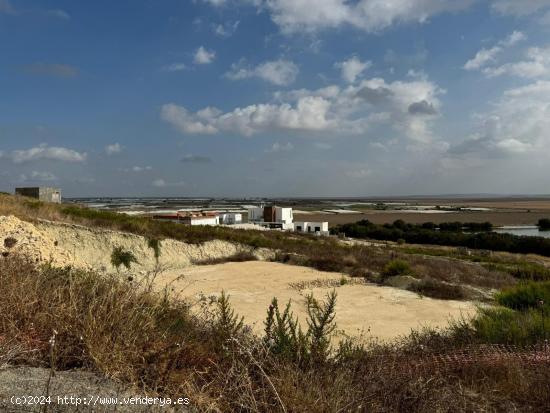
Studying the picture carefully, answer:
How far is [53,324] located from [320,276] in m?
15.1

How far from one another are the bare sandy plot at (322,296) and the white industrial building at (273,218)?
152 feet

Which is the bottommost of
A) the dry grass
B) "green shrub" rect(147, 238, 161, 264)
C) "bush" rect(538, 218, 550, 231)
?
"bush" rect(538, 218, 550, 231)

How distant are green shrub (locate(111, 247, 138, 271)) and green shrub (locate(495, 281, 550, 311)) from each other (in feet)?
48.2

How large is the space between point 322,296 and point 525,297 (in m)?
5.98

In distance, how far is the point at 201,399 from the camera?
10.2 ft

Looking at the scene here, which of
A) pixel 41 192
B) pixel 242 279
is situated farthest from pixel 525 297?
pixel 41 192

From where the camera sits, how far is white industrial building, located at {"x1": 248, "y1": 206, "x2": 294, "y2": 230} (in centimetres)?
6700

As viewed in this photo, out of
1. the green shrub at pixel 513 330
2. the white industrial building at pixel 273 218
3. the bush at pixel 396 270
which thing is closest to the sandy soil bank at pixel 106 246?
the bush at pixel 396 270

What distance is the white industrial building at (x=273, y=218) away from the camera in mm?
67000

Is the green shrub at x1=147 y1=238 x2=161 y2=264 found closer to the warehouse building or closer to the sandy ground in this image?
the sandy ground

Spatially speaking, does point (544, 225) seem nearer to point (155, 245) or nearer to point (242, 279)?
point (242, 279)

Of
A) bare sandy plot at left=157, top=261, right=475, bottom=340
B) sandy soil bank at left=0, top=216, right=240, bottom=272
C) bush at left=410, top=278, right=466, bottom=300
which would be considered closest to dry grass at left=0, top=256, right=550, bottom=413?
bare sandy plot at left=157, top=261, right=475, bottom=340

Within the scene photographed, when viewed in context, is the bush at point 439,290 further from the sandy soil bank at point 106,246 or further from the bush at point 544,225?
the bush at point 544,225

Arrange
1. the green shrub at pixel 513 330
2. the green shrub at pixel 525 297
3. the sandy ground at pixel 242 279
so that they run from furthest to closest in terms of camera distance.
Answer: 1. the sandy ground at pixel 242 279
2. the green shrub at pixel 525 297
3. the green shrub at pixel 513 330
